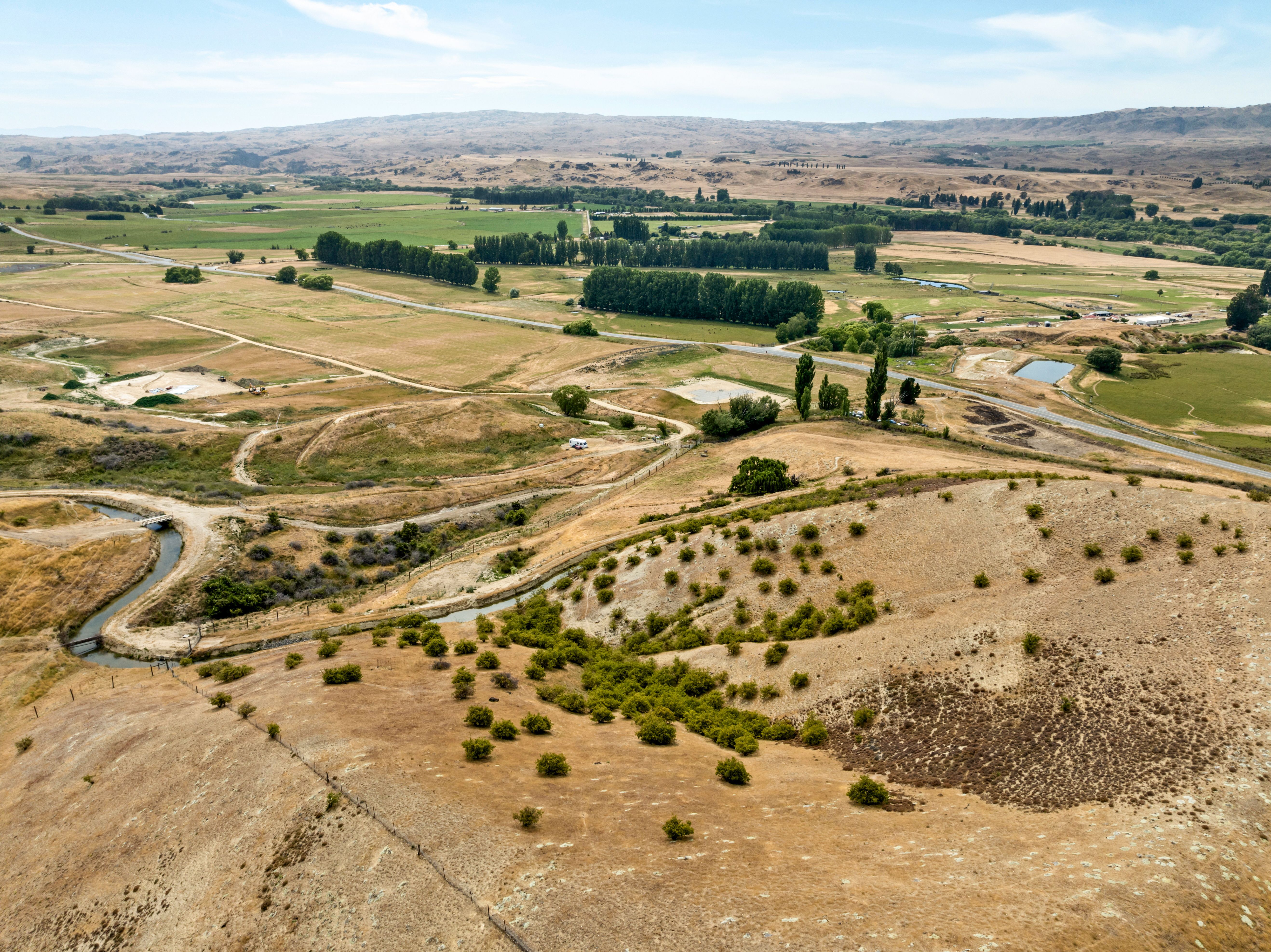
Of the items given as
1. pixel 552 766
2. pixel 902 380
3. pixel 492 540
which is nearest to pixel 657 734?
pixel 552 766

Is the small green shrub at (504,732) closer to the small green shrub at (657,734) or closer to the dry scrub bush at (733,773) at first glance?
the small green shrub at (657,734)

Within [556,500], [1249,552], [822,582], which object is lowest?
[556,500]

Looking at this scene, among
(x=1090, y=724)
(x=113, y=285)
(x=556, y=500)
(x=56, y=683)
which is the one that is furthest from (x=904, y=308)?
(x=113, y=285)

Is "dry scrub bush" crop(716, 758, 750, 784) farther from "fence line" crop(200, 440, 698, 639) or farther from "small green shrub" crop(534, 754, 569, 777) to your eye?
"fence line" crop(200, 440, 698, 639)

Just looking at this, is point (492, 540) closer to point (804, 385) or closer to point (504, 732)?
point (504, 732)

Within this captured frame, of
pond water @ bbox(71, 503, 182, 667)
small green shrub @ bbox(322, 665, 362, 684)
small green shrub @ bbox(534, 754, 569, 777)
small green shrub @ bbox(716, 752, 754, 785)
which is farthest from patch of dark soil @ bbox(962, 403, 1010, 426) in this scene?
pond water @ bbox(71, 503, 182, 667)

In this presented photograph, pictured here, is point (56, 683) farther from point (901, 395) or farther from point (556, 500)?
point (901, 395)
